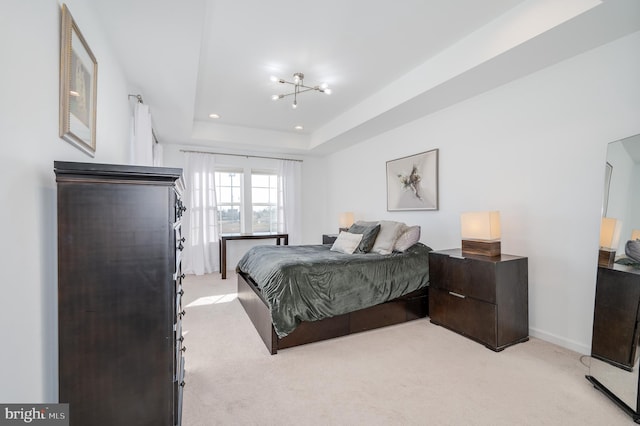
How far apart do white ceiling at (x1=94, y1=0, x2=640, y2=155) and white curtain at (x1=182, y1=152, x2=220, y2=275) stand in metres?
1.44

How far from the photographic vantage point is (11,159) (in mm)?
977

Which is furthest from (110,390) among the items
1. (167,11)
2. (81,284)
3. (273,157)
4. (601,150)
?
(273,157)

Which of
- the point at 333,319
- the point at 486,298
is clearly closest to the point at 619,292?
the point at 486,298

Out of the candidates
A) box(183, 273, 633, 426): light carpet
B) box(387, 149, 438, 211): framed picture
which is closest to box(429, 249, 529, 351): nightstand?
box(183, 273, 633, 426): light carpet

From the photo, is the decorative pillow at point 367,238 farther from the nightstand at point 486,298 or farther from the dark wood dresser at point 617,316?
the dark wood dresser at point 617,316

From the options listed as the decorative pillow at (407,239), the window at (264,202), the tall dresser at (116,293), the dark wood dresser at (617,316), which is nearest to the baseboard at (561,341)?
the dark wood dresser at (617,316)

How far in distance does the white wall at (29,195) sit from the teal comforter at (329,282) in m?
1.47

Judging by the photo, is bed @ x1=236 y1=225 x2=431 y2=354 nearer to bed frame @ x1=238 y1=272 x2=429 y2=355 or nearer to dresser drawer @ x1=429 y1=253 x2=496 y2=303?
bed frame @ x1=238 y1=272 x2=429 y2=355

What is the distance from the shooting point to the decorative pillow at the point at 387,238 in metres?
3.38

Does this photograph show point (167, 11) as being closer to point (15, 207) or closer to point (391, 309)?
point (15, 207)

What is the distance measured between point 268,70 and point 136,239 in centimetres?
274

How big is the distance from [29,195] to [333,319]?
7.51 feet

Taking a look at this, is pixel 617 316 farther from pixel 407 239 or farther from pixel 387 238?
pixel 387 238

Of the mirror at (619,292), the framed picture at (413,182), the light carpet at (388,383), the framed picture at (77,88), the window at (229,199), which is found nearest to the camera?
the framed picture at (77,88)
